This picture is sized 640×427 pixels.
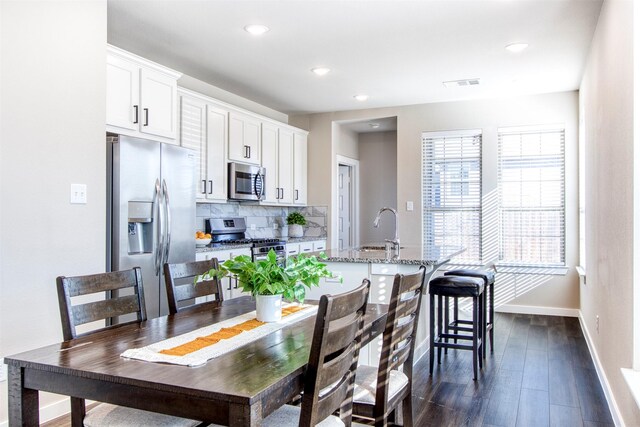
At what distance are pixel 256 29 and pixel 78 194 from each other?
5.89ft

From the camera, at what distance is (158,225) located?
138 inches

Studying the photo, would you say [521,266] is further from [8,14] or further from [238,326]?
[8,14]

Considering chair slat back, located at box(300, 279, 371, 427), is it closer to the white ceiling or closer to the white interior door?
the white ceiling

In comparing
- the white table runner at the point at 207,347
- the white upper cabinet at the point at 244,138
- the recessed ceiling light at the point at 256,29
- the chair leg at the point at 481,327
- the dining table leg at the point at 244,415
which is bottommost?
the chair leg at the point at 481,327

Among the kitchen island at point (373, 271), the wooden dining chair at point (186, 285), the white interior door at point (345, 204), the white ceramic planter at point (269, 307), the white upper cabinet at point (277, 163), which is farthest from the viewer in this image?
the white interior door at point (345, 204)

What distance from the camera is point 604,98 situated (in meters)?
3.17

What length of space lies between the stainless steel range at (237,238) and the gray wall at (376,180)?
2690 millimetres

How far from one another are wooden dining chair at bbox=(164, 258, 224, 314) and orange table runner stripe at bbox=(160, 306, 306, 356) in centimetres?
49

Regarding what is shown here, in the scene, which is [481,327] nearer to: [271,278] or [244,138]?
[271,278]

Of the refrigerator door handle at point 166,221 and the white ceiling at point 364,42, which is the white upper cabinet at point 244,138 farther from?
the refrigerator door handle at point 166,221

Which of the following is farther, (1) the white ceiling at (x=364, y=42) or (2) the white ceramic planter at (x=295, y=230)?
(2) the white ceramic planter at (x=295, y=230)

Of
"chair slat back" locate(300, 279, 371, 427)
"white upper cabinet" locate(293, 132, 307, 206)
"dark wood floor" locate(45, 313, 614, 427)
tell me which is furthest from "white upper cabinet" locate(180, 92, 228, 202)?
"chair slat back" locate(300, 279, 371, 427)

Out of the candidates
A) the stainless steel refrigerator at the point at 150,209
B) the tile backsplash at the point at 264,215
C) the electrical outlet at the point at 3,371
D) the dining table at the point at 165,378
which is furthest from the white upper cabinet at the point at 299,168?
the dining table at the point at 165,378

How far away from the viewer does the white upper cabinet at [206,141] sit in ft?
14.9
